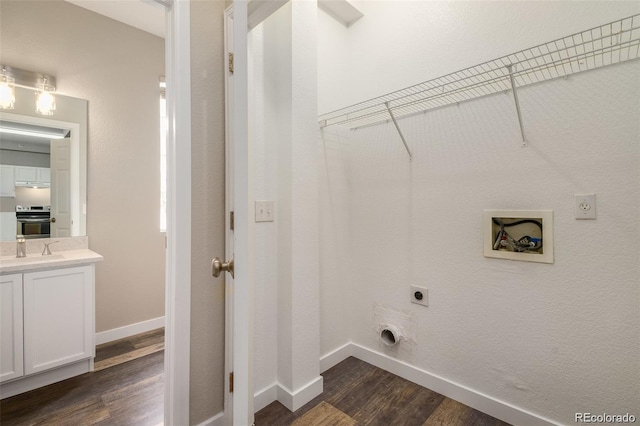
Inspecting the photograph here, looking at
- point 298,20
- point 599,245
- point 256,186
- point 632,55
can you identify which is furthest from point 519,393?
point 298,20

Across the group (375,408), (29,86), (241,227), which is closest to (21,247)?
(29,86)

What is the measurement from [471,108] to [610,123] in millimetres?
599

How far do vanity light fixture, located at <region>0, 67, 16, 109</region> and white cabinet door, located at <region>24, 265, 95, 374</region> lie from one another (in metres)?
1.30

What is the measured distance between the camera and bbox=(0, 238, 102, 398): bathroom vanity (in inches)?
69.6

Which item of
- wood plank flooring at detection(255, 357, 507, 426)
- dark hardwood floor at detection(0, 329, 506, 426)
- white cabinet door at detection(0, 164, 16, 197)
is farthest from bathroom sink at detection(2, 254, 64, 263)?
wood plank flooring at detection(255, 357, 507, 426)

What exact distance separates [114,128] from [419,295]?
Result: 290 centimetres

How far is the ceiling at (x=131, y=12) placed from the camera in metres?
2.33

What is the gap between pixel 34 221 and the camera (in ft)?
7.29

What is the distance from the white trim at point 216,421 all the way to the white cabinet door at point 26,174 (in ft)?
7.38

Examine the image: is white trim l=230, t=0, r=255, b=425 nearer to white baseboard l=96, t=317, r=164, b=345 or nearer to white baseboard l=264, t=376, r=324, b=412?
white baseboard l=264, t=376, r=324, b=412

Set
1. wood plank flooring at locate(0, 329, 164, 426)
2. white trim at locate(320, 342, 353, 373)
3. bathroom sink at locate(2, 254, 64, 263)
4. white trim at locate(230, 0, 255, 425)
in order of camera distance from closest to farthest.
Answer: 1. white trim at locate(230, 0, 255, 425)
2. wood plank flooring at locate(0, 329, 164, 426)
3. bathroom sink at locate(2, 254, 64, 263)
4. white trim at locate(320, 342, 353, 373)

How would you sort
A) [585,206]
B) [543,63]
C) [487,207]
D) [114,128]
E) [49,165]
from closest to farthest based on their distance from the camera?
[585,206] → [543,63] → [487,207] → [49,165] → [114,128]

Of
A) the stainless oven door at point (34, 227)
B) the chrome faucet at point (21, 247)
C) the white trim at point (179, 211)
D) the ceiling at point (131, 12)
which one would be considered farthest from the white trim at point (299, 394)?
the ceiling at point (131, 12)

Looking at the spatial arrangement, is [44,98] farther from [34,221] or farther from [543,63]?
[543,63]
